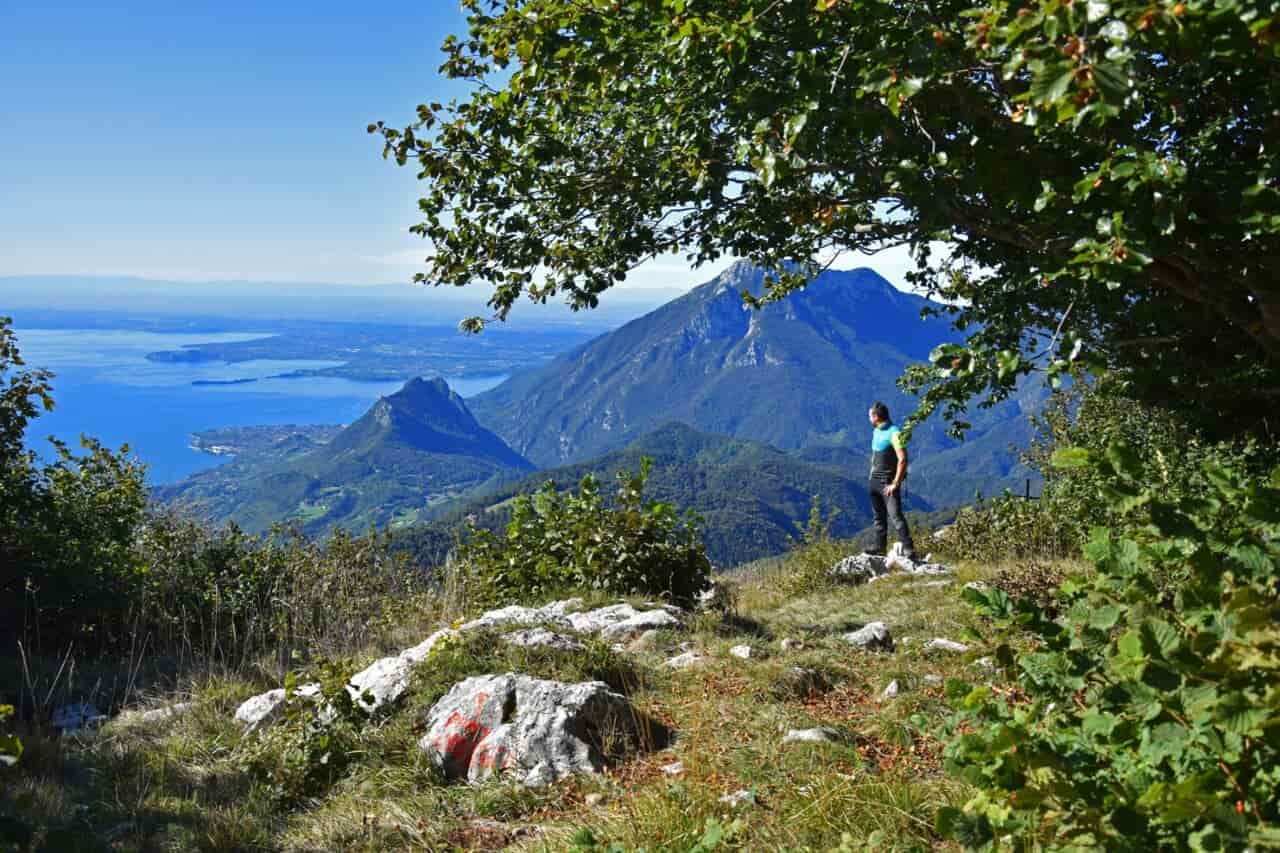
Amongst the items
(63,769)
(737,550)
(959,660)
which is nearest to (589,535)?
(959,660)

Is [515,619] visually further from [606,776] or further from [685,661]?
[606,776]

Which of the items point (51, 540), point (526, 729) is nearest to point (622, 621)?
point (526, 729)

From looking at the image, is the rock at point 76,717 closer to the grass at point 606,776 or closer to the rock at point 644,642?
the grass at point 606,776

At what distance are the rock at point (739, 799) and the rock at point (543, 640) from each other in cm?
236

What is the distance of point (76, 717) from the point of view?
6.58m

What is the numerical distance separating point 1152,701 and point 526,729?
375cm

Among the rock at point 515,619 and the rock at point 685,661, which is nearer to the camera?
the rock at point 685,661

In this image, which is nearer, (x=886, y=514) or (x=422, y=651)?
(x=422, y=651)

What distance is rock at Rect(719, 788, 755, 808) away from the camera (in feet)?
12.3

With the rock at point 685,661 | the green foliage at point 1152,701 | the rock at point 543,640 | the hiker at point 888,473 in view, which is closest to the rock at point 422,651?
the rock at point 543,640

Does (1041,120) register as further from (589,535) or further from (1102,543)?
(589,535)

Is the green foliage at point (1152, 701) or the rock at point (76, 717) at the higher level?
the green foliage at point (1152, 701)

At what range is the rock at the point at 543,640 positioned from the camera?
605 centimetres

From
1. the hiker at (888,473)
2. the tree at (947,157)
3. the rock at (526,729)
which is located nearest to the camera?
the tree at (947,157)
